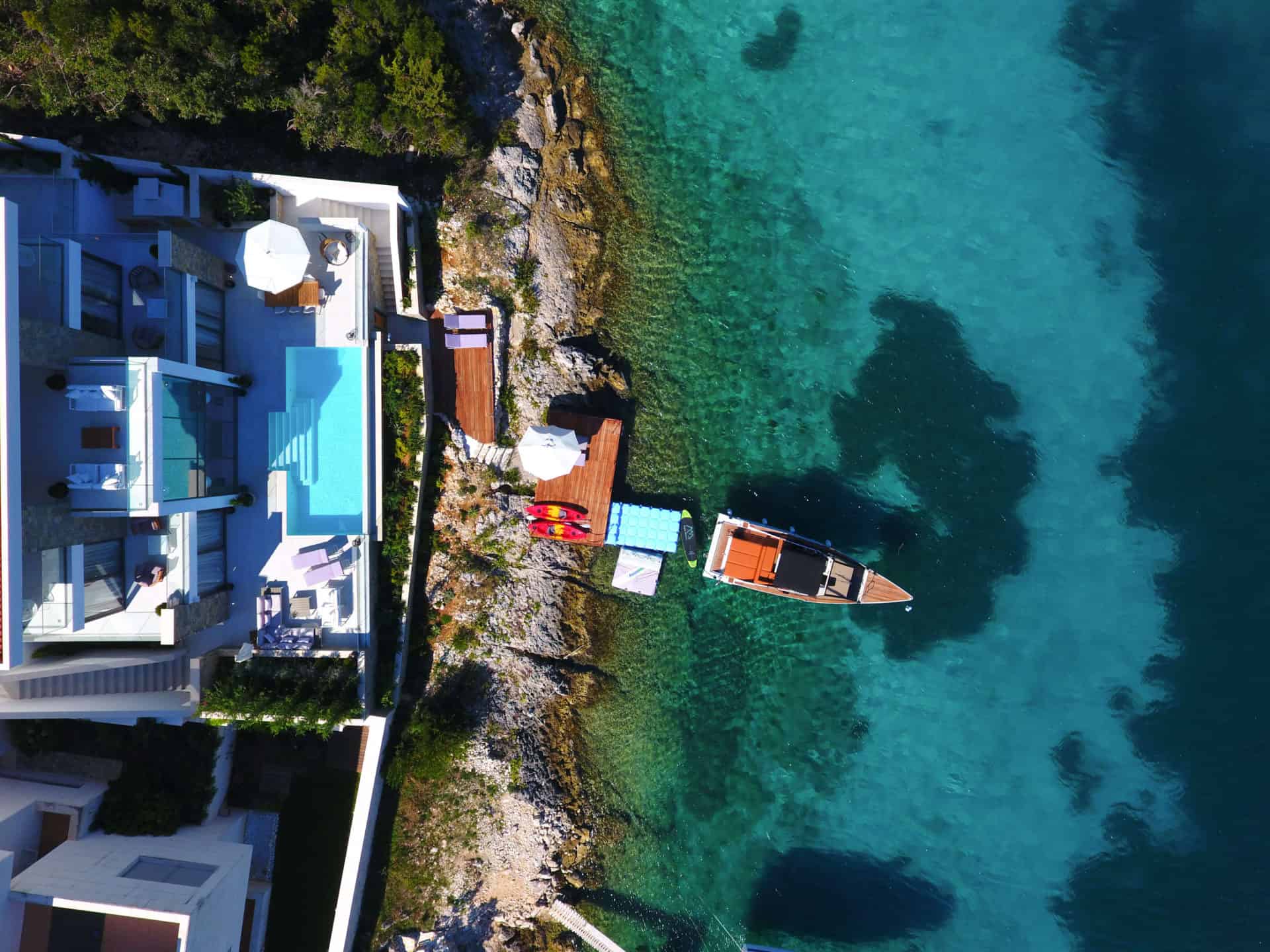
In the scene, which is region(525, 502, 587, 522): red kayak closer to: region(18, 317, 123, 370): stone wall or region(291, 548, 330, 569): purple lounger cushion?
region(291, 548, 330, 569): purple lounger cushion

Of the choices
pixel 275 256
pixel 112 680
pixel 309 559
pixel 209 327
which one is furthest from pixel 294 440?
pixel 112 680

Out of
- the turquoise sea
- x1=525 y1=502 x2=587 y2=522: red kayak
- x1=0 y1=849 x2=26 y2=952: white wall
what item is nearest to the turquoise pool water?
x1=525 y1=502 x2=587 y2=522: red kayak

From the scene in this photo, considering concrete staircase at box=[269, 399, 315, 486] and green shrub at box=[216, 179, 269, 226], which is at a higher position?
green shrub at box=[216, 179, 269, 226]

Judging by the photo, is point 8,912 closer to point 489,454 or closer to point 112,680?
point 112,680

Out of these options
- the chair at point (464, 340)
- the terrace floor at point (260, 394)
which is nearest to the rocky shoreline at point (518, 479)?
the chair at point (464, 340)

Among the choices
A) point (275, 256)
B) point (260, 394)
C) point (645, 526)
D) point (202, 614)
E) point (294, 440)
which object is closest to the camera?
point (202, 614)

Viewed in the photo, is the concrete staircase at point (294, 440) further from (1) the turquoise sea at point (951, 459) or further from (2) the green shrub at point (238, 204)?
(1) the turquoise sea at point (951, 459)

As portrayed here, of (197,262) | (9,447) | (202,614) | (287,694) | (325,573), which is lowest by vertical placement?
(287,694)
